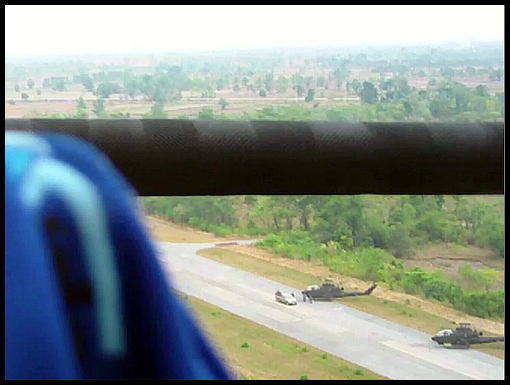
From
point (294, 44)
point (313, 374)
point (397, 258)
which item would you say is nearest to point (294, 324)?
point (313, 374)

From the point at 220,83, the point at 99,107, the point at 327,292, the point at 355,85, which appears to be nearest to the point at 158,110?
the point at 99,107

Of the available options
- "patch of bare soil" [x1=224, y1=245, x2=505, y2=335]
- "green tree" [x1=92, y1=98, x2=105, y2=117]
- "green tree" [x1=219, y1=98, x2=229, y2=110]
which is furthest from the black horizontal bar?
"patch of bare soil" [x1=224, y1=245, x2=505, y2=335]

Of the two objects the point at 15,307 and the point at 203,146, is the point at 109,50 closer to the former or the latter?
the point at 203,146

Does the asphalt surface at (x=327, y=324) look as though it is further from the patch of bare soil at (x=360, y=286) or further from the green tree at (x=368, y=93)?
the green tree at (x=368, y=93)

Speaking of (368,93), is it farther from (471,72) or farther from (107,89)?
(107,89)

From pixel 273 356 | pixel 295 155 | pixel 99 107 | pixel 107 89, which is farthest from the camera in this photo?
pixel 273 356
